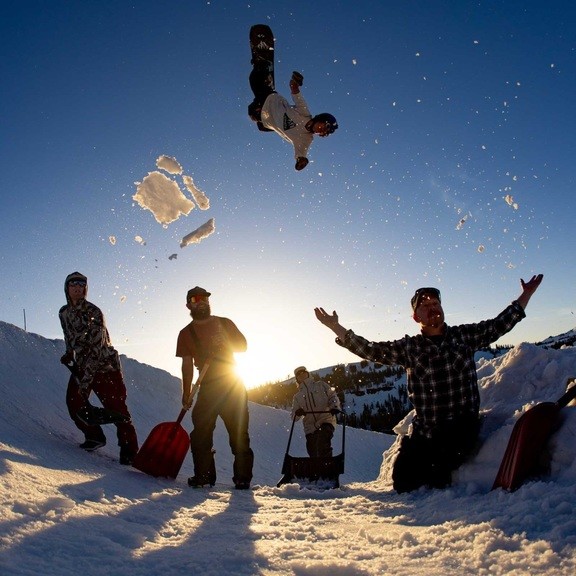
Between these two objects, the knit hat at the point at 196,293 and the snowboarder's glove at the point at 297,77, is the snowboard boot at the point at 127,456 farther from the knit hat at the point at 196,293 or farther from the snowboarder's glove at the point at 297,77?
the snowboarder's glove at the point at 297,77

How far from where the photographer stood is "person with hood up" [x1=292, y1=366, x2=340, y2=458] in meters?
8.05

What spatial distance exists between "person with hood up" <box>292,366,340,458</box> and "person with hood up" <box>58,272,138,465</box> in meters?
3.39

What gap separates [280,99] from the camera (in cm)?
522

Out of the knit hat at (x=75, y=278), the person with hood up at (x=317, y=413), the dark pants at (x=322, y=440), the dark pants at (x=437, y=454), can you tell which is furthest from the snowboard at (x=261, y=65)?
the dark pants at (x=322, y=440)

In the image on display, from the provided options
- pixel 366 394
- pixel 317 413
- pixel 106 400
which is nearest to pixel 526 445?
pixel 106 400

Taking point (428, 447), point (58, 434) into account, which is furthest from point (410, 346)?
point (58, 434)

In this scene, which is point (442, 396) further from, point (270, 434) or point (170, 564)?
point (270, 434)

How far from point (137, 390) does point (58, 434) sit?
5995 mm

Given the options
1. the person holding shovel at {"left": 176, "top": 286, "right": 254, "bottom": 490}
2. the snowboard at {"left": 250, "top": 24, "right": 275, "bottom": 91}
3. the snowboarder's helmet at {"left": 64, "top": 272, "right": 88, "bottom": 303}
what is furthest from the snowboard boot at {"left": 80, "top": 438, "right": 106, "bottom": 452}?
the snowboard at {"left": 250, "top": 24, "right": 275, "bottom": 91}

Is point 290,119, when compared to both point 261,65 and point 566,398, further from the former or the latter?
point 566,398

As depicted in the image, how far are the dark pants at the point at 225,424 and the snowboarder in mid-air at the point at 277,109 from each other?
2.51 meters

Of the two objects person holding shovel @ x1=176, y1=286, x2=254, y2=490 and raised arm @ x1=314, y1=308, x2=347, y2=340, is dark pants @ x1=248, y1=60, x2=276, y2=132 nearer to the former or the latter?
person holding shovel @ x1=176, y1=286, x2=254, y2=490

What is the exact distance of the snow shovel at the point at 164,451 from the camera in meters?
4.97

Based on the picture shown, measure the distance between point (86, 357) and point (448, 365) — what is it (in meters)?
3.55
